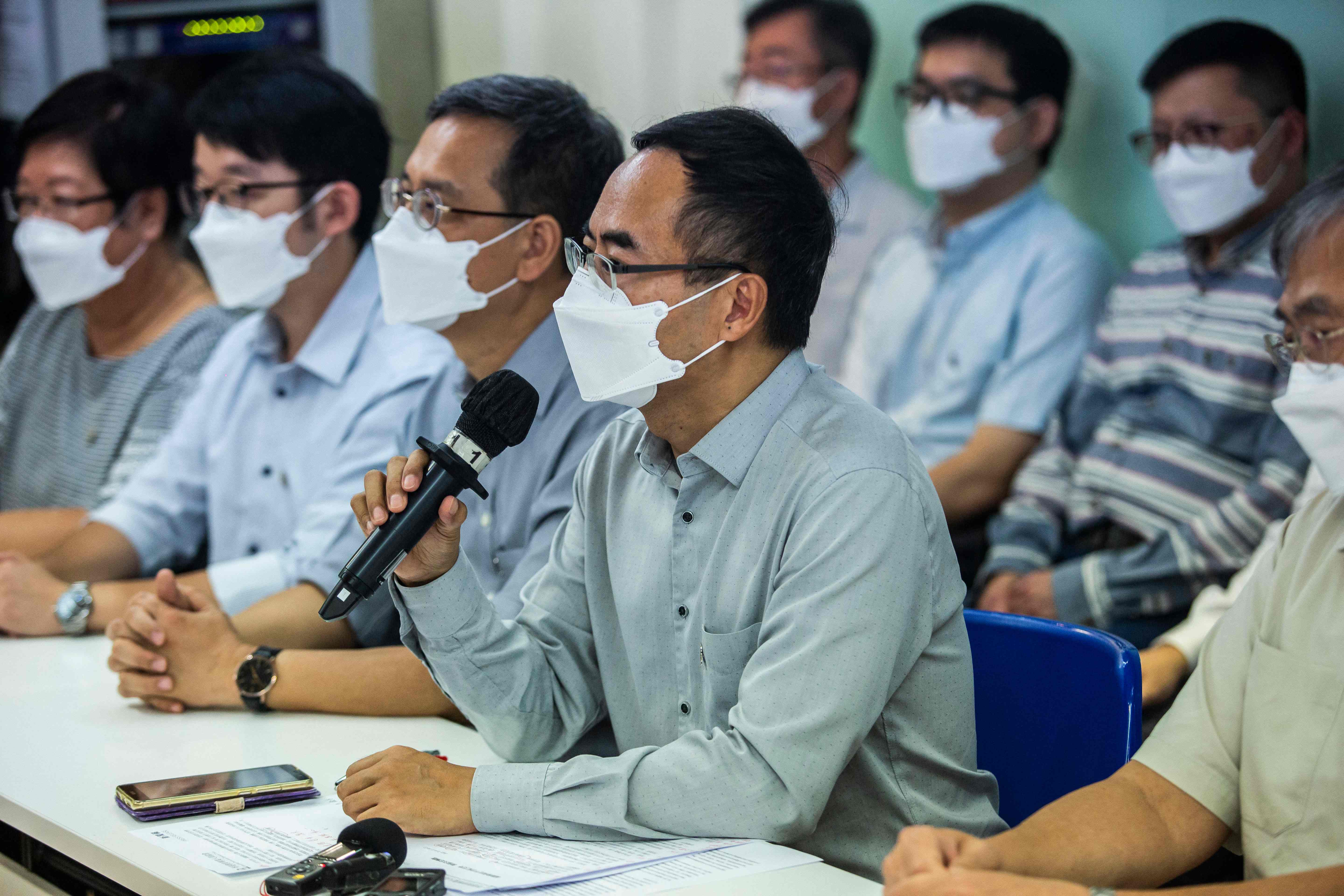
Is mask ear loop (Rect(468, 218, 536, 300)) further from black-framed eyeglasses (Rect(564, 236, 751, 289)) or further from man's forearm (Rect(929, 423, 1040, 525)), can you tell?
man's forearm (Rect(929, 423, 1040, 525))

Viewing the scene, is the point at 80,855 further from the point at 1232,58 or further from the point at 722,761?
the point at 1232,58

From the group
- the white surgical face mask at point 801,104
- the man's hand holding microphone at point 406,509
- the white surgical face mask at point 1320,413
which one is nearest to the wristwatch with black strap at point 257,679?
the man's hand holding microphone at point 406,509

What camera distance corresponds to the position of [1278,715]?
1275mm

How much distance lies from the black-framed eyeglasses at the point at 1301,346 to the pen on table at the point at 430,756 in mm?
1028

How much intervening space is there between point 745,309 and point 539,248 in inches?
26.2

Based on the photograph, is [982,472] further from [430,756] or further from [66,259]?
[66,259]

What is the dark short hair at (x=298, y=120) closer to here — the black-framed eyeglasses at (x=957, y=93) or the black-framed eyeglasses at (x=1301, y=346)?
the black-framed eyeglasses at (x=957, y=93)

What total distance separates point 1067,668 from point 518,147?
1149mm

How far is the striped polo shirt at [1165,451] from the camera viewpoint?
2.58m

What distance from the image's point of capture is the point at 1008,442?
3.12 meters

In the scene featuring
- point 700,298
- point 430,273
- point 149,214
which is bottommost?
point 149,214

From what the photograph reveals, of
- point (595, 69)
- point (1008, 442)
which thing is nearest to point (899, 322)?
point (1008, 442)

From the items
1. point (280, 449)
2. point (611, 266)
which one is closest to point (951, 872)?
point (611, 266)

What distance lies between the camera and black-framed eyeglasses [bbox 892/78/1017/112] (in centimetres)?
333
